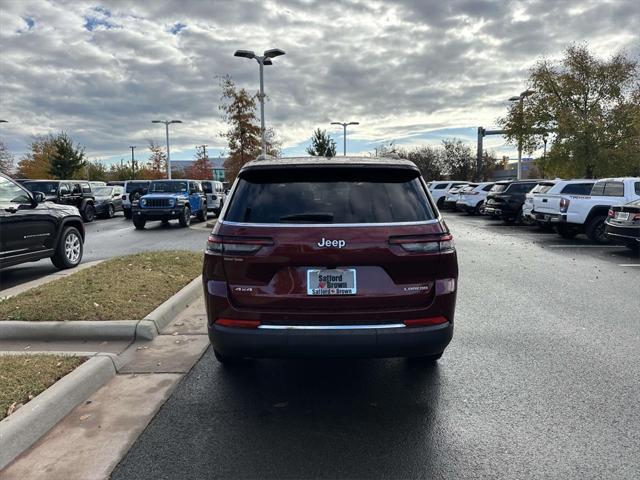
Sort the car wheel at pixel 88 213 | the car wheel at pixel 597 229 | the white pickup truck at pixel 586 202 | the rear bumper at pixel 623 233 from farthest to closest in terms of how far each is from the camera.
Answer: the car wheel at pixel 88 213 → the car wheel at pixel 597 229 → the white pickup truck at pixel 586 202 → the rear bumper at pixel 623 233

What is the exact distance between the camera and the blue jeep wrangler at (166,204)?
19.0m

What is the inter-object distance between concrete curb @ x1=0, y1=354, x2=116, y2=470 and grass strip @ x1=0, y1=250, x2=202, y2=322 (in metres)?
1.23

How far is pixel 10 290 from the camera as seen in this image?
7.14m

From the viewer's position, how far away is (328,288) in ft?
10.8

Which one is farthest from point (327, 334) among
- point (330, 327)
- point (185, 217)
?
point (185, 217)

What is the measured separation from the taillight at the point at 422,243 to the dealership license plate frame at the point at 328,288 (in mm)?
346

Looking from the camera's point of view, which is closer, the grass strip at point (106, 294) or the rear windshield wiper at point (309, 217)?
the rear windshield wiper at point (309, 217)

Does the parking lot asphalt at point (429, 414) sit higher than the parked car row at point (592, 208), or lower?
lower

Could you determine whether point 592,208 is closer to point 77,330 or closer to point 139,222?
point 77,330

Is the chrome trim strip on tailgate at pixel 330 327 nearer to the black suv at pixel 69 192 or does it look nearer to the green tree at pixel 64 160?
the black suv at pixel 69 192

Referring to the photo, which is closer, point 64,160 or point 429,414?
point 429,414

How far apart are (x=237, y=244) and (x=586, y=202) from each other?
40.9 ft

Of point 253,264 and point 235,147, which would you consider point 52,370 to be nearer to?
point 253,264

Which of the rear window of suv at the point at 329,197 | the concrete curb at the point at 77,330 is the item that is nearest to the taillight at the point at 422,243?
the rear window of suv at the point at 329,197
